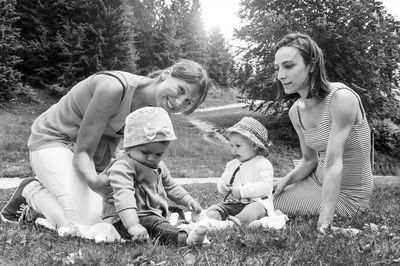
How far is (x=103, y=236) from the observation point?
3.16 metres

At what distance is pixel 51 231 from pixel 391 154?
61.7 feet

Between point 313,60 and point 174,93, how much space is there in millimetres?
1360

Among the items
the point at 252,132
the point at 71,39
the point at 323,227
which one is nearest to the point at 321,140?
the point at 252,132

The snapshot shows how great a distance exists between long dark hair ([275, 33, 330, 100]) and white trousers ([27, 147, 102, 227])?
2.28 m

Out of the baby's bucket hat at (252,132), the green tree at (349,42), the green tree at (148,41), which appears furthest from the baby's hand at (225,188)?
the green tree at (148,41)

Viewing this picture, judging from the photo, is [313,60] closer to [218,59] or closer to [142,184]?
[142,184]

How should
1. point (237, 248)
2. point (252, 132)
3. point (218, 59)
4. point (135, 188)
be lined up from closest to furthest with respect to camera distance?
point (237, 248) < point (135, 188) < point (252, 132) < point (218, 59)

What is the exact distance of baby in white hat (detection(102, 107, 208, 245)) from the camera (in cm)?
310

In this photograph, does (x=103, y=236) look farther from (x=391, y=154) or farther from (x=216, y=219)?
(x=391, y=154)

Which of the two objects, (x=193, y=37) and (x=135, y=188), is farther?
(x=193, y=37)

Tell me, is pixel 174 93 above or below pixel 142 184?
above

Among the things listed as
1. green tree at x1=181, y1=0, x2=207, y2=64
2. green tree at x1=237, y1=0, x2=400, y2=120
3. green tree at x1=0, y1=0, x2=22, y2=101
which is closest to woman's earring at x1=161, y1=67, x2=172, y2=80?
green tree at x1=0, y1=0, x2=22, y2=101

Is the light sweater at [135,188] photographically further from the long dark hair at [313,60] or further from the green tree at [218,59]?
the green tree at [218,59]

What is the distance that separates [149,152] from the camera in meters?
3.32
